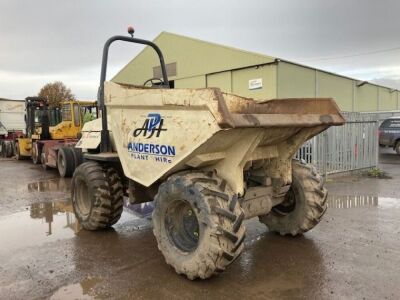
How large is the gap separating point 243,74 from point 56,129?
988 centimetres

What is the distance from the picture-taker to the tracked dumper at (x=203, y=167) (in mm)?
3787

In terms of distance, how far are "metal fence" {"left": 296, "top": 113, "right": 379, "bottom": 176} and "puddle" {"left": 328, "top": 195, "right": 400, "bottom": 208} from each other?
7.56ft

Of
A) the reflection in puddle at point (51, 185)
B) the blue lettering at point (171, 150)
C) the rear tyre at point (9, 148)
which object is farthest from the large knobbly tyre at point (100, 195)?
the rear tyre at point (9, 148)

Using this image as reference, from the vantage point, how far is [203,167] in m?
4.31

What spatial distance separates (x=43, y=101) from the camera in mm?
16750

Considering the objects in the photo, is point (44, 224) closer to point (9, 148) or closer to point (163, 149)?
point (163, 149)

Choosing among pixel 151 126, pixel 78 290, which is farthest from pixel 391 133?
pixel 78 290

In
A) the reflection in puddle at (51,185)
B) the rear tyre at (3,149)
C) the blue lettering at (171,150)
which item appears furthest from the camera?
the rear tyre at (3,149)

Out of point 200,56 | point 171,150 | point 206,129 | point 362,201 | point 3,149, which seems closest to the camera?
point 206,129

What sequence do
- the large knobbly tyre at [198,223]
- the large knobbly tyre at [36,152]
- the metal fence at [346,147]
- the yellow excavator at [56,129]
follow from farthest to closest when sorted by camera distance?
the large knobbly tyre at [36,152]
the yellow excavator at [56,129]
the metal fence at [346,147]
the large knobbly tyre at [198,223]

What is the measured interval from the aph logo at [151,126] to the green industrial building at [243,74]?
14.6 metres

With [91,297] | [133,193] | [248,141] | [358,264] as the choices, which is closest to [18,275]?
[91,297]

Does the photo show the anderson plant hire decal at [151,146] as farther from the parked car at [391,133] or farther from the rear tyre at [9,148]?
the rear tyre at [9,148]

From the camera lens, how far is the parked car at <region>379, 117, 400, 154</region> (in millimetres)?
18064
